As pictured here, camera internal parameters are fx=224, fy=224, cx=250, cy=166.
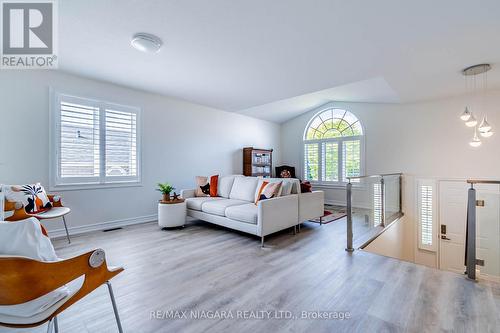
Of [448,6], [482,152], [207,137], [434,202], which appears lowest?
[434,202]

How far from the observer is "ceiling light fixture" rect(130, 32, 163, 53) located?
2.44 metres

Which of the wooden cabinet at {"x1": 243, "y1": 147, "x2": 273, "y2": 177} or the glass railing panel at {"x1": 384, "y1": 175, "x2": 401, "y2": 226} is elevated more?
the wooden cabinet at {"x1": 243, "y1": 147, "x2": 273, "y2": 177}

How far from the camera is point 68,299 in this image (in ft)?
3.63

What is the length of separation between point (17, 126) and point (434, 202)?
762cm

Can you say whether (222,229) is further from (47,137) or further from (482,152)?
(482,152)

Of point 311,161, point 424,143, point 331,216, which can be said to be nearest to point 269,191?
point 331,216

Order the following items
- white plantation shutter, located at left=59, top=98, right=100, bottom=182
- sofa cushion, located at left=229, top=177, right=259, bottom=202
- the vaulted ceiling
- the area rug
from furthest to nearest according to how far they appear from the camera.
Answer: the area rug, sofa cushion, located at left=229, top=177, right=259, bottom=202, white plantation shutter, located at left=59, top=98, right=100, bottom=182, the vaulted ceiling

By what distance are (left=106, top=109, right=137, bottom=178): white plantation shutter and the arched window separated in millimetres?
4968

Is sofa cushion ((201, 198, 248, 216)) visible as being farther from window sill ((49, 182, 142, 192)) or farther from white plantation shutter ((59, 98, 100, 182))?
white plantation shutter ((59, 98, 100, 182))

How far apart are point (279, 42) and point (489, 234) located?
3522 mm

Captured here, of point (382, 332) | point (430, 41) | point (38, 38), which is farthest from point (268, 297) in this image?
point (38, 38)

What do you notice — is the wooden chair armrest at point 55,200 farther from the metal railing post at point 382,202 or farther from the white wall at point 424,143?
the metal railing post at point 382,202

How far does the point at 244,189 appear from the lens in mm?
4125

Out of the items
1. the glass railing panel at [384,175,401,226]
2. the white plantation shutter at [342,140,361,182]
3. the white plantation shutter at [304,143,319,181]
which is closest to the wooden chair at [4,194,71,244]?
the glass railing panel at [384,175,401,226]
